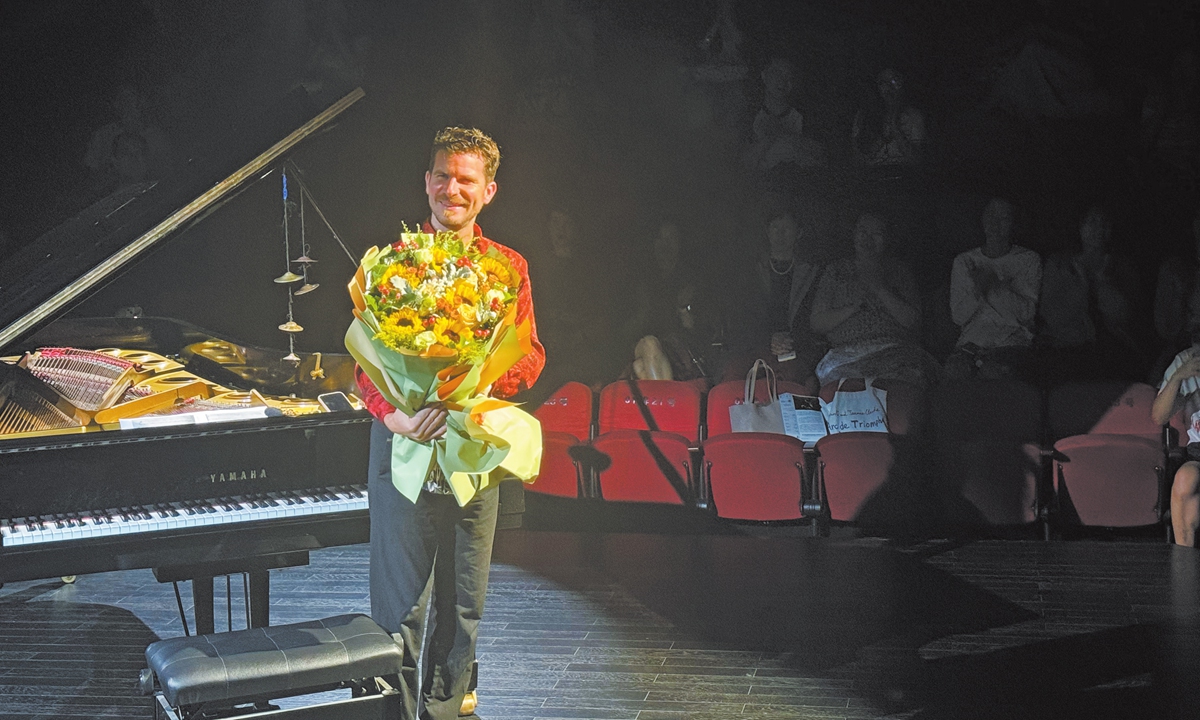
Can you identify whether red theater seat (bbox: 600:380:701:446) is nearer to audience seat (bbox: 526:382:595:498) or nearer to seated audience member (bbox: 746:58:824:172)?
audience seat (bbox: 526:382:595:498)

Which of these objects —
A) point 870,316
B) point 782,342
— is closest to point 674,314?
point 782,342

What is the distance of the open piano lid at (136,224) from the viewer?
3.29 meters

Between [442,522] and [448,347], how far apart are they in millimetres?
571

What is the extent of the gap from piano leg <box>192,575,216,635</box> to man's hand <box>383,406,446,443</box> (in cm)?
106

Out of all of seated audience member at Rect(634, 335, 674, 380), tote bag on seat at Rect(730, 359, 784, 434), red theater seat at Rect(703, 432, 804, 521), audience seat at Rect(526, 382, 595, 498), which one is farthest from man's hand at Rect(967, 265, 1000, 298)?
audience seat at Rect(526, 382, 595, 498)

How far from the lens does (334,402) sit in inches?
155

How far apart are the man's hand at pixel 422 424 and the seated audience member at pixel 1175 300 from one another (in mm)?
4793

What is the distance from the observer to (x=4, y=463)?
3.32 m

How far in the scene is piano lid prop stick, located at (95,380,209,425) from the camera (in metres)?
3.75

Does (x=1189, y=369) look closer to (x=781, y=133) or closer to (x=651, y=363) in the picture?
(x=651, y=363)

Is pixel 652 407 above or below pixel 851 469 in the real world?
above

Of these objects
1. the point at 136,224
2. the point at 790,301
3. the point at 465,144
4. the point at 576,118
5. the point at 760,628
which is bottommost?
the point at 760,628

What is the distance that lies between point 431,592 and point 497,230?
514cm

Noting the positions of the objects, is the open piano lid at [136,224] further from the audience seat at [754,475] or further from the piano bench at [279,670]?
the audience seat at [754,475]
